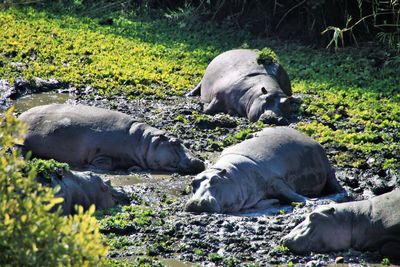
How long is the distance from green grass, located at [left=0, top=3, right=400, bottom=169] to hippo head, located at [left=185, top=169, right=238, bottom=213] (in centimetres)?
194

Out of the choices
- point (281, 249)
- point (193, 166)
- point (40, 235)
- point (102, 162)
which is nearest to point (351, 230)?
point (281, 249)

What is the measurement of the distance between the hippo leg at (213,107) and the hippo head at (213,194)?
3.62m

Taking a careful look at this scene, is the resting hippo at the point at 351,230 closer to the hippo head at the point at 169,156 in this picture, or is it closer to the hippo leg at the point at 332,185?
the hippo leg at the point at 332,185

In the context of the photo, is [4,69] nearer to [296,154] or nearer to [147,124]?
[147,124]

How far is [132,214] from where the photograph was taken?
28.4 feet

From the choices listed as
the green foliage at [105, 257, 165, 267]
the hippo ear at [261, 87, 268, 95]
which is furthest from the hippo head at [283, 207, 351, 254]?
the hippo ear at [261, 87, 268, 95]

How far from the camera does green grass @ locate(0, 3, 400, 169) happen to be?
1152cm

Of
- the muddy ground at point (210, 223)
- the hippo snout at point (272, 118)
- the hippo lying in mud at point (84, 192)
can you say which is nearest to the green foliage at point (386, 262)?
the muddy ground at point (210, 223)

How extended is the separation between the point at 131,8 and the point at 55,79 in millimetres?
A: 5091

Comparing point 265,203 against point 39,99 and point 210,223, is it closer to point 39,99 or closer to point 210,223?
point 210,223

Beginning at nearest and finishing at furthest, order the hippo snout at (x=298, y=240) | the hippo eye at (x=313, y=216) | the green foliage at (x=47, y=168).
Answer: the hippo snout at (x=298, y=240), the hippo eye at (x=313, y=216), the green foliage at (x=47, y=168)

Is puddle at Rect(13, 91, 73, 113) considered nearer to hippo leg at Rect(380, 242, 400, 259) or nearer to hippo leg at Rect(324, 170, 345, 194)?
hippo leg at Rect(324, 170, 345, 194)

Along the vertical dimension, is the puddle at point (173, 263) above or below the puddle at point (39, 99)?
above

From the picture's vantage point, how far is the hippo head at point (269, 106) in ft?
39.0
